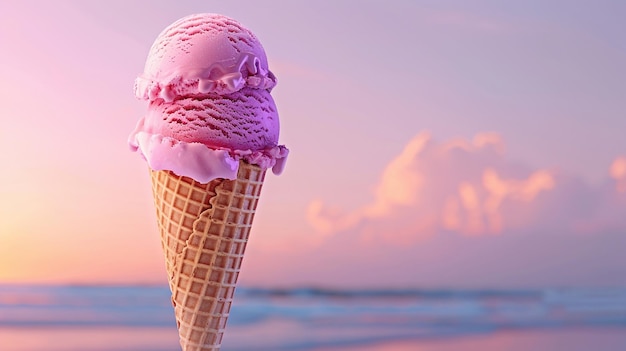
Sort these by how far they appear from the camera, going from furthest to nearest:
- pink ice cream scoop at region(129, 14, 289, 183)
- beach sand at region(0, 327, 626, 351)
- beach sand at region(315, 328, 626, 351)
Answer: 1. beach sand at region(315, 328, 626, 351)
2. beach sand at region(0, 327, 626, 351)
3. pink ice cream scoop at region(129, 14, 289, 183)

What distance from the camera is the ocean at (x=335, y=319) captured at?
6.86 meters

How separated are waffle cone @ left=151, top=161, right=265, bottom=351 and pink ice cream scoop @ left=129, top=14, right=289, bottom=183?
9 cm

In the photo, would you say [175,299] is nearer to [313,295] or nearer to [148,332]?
[148,332]

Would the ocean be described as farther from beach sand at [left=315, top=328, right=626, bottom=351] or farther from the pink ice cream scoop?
the pink ice cream scoop

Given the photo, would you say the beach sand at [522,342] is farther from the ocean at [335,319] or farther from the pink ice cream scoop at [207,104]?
the pink ice cream scoop at [207,104]

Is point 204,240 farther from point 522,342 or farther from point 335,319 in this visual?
point 335,319

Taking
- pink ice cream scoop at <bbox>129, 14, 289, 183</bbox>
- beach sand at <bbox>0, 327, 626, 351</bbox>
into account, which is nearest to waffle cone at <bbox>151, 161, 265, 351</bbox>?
pink ice cream scoop at <bbox>129, 14, 289, 183</bbox>

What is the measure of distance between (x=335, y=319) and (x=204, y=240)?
5.47 meters

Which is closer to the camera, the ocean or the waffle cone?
the waffle cone

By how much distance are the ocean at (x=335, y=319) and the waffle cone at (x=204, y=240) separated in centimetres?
336

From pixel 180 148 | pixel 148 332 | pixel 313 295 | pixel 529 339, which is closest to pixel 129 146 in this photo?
pixel 180 148

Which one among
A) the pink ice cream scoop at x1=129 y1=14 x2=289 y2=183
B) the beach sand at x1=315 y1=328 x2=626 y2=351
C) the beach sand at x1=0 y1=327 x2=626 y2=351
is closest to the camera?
the pink ice cream scoop at x1=129 y1=14 x2=289 y2=183

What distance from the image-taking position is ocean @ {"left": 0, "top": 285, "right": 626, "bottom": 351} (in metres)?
6.86

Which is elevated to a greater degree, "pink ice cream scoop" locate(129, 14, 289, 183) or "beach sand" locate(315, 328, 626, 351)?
"beach sand" locate(315, 328, 626, 351)
